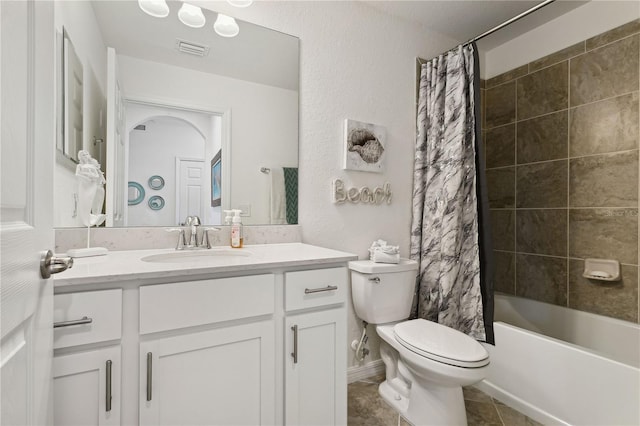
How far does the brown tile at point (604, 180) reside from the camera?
5.93ft

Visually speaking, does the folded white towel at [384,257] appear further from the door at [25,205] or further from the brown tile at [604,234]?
the door at [25,205]

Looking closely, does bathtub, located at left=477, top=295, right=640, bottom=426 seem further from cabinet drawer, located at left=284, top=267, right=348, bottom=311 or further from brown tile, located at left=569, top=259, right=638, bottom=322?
cabinet drawer, located at left=284, top=267, right=348, bottom=311

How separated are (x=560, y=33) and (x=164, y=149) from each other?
2.70 metres

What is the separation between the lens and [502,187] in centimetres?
252

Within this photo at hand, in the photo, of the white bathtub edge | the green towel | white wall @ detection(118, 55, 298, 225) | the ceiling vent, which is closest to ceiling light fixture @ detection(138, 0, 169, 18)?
the ceiling vent

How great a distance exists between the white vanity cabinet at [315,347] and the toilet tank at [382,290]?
482 mm

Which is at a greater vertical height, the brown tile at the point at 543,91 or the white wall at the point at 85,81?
the brown tile at the point at 543,91

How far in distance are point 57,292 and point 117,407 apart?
1.23 feet

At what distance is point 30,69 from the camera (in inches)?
22.2

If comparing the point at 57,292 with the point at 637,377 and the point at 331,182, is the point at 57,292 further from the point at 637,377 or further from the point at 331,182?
the point at 637,377

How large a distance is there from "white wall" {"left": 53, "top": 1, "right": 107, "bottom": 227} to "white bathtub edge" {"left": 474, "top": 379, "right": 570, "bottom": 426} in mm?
2283

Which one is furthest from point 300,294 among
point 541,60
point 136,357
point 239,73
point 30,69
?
point 541,60

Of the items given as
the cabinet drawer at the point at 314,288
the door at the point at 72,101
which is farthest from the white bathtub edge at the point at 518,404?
the door at the point at 72,101

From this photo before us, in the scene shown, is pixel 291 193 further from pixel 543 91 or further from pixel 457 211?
pixel 543 91
